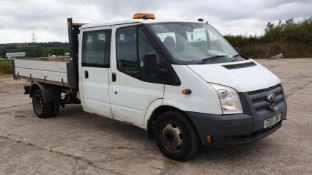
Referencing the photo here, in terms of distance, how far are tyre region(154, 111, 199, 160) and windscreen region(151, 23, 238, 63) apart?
811 millimetres

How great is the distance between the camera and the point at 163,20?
5.63 meters

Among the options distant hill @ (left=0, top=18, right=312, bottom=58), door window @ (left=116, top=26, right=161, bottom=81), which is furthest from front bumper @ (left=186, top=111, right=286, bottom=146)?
distant hill @ (left=0, top=18, right=312, bottom=58)

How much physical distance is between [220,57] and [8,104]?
7.29 metres

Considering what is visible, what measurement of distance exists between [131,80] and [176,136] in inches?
46.0

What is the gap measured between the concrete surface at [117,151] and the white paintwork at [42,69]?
3.19 feet

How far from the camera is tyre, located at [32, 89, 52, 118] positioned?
8.02 metres

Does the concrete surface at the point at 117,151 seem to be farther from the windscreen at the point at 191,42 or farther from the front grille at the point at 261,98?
the windscreen at the point at 191,42

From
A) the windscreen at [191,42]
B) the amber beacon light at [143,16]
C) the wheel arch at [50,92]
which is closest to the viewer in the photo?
the windscreen at [191,42]

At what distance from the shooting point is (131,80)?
5559 mm

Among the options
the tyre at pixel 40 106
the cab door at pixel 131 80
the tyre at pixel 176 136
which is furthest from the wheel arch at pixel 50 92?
the tyre at pixel 176 136

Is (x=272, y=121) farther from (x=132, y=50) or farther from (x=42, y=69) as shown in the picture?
(x=42, y=69)

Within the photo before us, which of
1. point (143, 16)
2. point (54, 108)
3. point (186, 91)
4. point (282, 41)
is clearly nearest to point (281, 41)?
point (282, 41)

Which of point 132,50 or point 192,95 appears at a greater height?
point 132,50

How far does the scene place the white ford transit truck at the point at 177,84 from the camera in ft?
15.0
